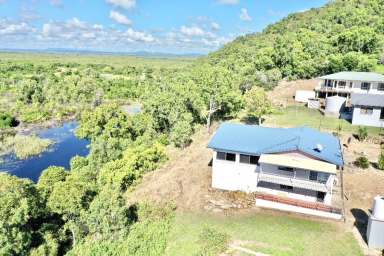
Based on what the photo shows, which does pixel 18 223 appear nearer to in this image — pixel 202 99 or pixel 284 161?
pixel 284 161

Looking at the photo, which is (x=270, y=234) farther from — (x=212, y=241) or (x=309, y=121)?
(x=309, y=121)

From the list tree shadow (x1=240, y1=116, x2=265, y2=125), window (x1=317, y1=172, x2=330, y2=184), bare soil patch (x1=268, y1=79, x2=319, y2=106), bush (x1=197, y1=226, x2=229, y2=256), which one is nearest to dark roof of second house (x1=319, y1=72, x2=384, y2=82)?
bare soil patch (x1=268, y1=79, x2=319, y2=106)

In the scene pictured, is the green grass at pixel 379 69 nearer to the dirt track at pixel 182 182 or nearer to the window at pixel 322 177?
the dirt track at pixel 182 182

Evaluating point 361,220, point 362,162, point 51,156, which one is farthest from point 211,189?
point 51,156

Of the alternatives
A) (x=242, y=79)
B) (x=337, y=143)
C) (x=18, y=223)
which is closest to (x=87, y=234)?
(x=18, y=223)

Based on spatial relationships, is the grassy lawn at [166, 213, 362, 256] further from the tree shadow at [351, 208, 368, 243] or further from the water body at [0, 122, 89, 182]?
the water body at [0, 122, 89, 182]

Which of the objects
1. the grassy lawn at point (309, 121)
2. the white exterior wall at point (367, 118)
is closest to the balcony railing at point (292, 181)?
the grassy lawn at point (309, 121)

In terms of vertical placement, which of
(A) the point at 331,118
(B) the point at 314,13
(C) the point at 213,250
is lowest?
(C) the point at 213,250
